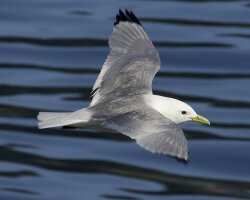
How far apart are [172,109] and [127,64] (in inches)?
39.1

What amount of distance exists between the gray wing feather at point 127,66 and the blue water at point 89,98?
7.28 feet

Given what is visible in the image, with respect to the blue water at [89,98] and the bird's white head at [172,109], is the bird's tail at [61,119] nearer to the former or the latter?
the bird's white head at [172,109]

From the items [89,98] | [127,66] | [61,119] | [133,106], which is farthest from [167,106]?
[89,98]

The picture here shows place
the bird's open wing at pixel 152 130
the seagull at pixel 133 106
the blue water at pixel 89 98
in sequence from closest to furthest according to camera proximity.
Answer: the bird's open wing at pixel 152 130, the seagull at pixel 133 106, the blue water at pixel 89 98

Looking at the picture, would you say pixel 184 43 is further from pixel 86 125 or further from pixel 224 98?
pixel 86 125

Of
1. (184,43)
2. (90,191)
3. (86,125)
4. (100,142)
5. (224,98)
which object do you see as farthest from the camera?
(184,43)

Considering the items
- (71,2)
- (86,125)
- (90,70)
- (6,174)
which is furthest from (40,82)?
(86,125)

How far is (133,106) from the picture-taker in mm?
12250

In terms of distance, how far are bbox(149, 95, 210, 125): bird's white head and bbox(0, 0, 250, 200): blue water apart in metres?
2.55

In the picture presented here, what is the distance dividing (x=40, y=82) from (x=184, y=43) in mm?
3011

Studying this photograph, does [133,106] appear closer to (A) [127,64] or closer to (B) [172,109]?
(B) [172,109]

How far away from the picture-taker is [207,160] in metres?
15.9

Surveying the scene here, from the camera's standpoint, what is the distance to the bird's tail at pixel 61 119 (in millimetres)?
11636

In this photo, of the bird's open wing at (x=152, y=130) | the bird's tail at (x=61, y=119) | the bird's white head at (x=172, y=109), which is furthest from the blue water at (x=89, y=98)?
the bird's open wing at (x=152, y=130)
